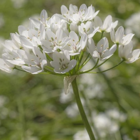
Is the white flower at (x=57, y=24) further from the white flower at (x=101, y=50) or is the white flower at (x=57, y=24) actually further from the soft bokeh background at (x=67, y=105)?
the soft bokeh background at (x=67, y=105)

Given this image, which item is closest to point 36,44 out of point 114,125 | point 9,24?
point 114,125

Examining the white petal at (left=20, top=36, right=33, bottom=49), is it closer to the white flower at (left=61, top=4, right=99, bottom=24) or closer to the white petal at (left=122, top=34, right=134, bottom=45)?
the white flower at (left=61, top=4, right=99, bottom=24)

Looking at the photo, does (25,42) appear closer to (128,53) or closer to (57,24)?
(57,24)

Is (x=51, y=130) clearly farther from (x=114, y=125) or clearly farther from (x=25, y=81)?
(x=25, y=81)

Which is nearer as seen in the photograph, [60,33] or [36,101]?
[60,33]

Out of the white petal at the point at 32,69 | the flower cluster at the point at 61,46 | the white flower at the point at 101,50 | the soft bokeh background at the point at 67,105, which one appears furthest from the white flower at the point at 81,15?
the soft bokeh background at the point at 67,105

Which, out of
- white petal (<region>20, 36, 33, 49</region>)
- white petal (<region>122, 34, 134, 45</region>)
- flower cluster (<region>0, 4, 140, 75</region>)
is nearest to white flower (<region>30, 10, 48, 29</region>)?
flower cluster (<region>0, 4, 140, 75</region>)

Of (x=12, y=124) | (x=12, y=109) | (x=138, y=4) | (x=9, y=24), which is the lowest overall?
(x=12, y=124)

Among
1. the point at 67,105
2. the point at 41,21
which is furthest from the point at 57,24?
the point at 67,105
